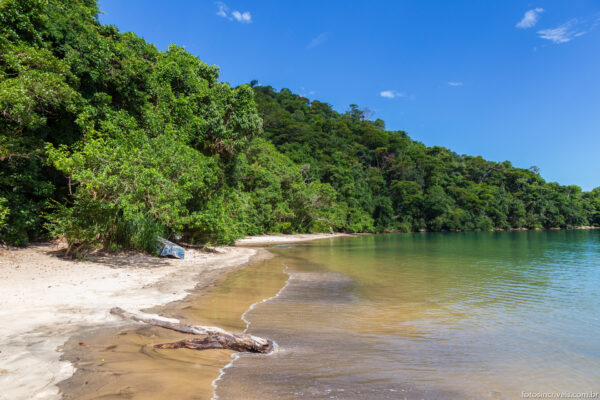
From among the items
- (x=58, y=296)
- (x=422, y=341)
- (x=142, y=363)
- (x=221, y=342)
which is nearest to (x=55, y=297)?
(x=58, y=296)

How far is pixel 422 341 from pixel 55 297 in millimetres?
7383

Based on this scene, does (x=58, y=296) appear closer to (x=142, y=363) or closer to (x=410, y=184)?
(x=142, y=363)

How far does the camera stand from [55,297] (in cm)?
689

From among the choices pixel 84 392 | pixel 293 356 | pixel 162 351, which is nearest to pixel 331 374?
pixel 293 356

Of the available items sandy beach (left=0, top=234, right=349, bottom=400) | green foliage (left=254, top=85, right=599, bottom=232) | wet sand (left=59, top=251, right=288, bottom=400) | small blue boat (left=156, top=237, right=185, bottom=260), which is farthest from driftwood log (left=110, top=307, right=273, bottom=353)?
green foliage (left=254, top=85, right=599, bottom=232)

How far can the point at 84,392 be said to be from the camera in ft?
10.7

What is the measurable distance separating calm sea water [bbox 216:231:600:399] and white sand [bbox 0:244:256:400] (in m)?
2.00

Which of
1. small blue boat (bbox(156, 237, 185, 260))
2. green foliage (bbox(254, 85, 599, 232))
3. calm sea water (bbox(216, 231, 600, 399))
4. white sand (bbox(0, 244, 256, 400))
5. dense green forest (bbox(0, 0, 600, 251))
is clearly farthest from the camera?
green foliage (bbox(254, 85, 599, 232))

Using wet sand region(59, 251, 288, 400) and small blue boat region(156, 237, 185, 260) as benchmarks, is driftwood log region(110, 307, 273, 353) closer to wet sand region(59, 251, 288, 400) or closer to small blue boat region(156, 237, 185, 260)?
wet sand region(59, 251, 288, 400)

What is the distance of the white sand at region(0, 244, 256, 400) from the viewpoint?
3625 mm

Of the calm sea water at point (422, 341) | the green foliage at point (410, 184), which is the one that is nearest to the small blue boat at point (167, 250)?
the calm sea water at point (422, 341)

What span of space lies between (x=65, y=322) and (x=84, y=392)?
9.28ft

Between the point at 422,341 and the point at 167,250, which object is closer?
the point at 422,341

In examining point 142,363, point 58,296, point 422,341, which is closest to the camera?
point 142,363
